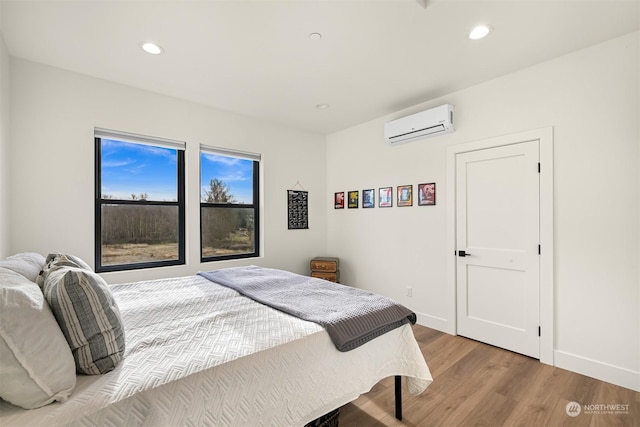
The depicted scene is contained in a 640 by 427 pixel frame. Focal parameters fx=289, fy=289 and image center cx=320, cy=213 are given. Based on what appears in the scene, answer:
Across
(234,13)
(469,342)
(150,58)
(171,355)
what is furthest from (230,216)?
(469,342)

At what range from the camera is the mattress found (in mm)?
946

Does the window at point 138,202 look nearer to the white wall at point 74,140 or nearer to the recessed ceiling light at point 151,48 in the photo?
the white wall at point 74,140

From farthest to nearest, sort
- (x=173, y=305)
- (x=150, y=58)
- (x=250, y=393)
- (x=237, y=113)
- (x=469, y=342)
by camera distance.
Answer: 1. (x=237, y=113)
2. (x=469, y=342)
3. (x=150, y=58)
4. (x=173, y=305)
5. (x=250, y=393)

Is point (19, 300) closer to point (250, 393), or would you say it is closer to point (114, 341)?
point (114, 341)

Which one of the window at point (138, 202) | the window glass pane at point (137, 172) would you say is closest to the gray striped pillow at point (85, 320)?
the window at point (138, 202)

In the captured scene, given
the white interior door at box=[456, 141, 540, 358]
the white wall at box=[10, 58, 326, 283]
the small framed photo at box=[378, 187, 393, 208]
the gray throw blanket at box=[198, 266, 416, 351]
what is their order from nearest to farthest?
the gray throw blanket at box=[198, 266, 416, 351], the white wall at box=[10, 58, 326, 283], the white interior door at box=[456, 141, 540, 358], the small framed photo at box=[378, 187, 393, 208]

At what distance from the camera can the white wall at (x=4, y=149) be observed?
2.15m

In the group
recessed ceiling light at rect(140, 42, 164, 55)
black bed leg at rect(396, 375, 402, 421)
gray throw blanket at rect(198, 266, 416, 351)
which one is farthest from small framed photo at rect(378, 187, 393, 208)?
recessed ceiling light at rect(140, 42, 164, 55)

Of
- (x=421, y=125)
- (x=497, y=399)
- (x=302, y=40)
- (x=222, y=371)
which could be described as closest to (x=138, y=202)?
(x=302, y=40)

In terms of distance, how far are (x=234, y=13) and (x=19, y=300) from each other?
189 cm

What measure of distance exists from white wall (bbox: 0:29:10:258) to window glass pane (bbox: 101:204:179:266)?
68 centimetres

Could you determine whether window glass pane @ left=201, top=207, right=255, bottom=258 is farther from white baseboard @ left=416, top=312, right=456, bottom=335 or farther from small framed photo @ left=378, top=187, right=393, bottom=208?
white baseboard @ left=416, top=312, right=456, bottom=335

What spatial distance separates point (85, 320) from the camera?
103cm

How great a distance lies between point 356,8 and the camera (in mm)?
1832
